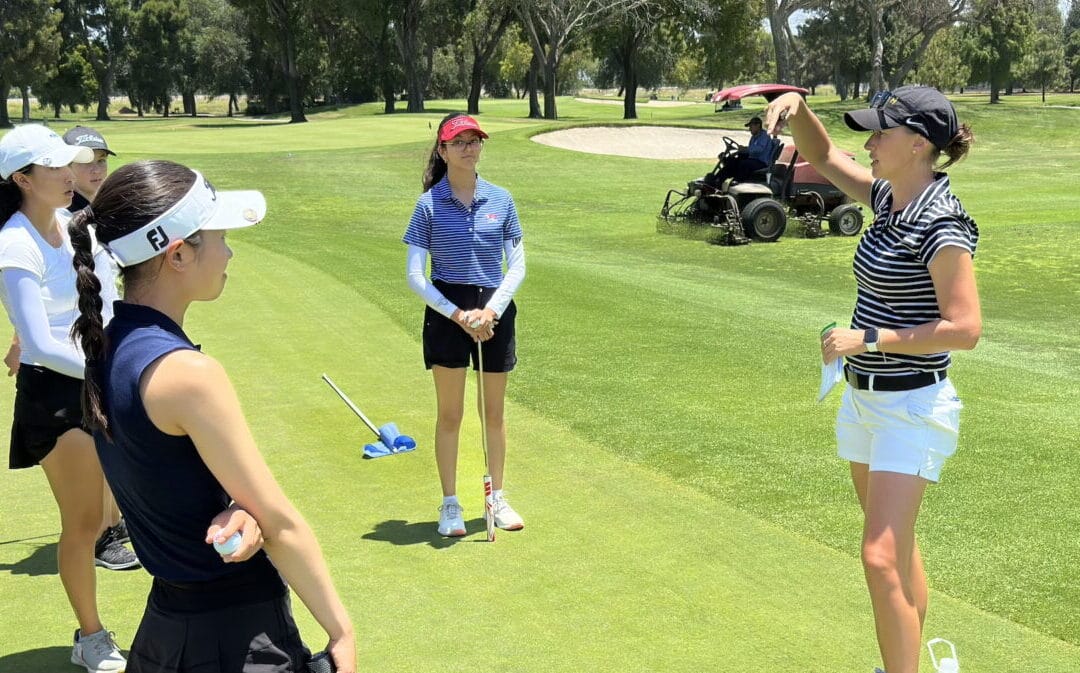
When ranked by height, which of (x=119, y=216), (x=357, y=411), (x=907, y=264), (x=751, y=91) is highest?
(x=751, y=91)

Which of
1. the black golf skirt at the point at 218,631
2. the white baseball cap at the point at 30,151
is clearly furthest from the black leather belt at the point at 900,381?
the white baseball cap at the point at 30,151

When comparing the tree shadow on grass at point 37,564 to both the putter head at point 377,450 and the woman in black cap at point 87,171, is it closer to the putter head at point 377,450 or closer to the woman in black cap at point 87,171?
the woman in black cap at point 87,171

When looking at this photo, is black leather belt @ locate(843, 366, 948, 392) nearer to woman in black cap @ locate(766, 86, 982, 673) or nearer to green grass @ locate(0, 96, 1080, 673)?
woman in black cap @ locate(766, 86, 982, 673)

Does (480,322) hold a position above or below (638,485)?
above

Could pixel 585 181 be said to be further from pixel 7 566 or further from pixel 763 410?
pixel 7 566

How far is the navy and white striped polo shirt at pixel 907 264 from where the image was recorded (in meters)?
3.61

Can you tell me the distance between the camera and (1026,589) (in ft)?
16.0

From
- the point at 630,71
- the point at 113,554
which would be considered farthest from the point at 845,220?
the point at 630,71

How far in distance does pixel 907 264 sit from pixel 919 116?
1.68 feet

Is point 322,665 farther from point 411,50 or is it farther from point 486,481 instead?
point 411,50

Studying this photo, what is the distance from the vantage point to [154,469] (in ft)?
7.70

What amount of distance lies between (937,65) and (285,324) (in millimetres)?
88174

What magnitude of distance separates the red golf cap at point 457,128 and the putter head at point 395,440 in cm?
217

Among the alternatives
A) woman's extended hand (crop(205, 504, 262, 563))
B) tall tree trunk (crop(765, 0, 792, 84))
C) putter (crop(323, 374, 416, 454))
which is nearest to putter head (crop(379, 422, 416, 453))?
putter (crop(323, 374, 416, 454))
